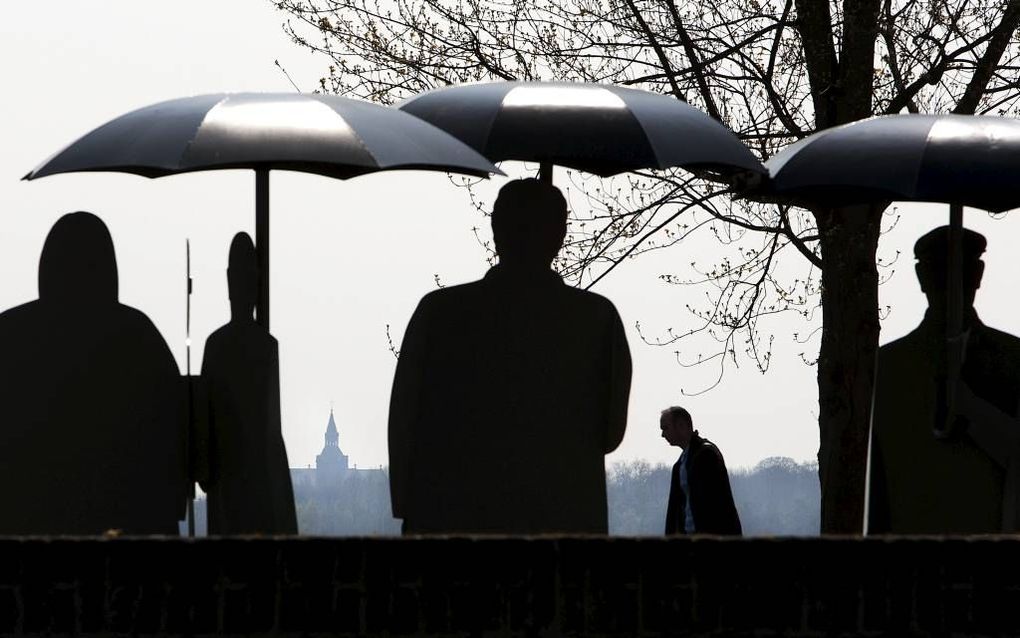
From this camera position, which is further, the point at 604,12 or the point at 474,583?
the point at 604,12

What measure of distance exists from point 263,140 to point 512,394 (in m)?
1.37

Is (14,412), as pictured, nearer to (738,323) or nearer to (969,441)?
(969,441)

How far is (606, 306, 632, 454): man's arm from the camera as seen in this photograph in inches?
338

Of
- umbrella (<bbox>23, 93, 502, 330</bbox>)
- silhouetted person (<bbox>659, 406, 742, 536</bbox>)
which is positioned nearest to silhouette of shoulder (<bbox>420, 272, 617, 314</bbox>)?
umbrella (<bbox>23, 93, 502, 330</bbox>)

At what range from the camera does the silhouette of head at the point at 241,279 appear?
28.8 ft

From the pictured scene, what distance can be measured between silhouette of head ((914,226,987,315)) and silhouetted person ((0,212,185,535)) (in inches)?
128

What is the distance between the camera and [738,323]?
1698 cm

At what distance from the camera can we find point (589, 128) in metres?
9.16

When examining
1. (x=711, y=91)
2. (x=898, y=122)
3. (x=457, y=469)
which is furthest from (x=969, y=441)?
(x=711, y=91)

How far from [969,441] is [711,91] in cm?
759

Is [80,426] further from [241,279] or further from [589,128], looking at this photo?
[589,128]

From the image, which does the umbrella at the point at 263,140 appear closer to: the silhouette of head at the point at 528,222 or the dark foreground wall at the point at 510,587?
the silhouette of head at the point at 528,222

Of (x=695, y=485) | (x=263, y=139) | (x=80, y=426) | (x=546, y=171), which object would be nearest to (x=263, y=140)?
(x=263, y=139)

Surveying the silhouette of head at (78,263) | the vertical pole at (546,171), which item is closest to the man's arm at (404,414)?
the silhouette of head at (78,263)
